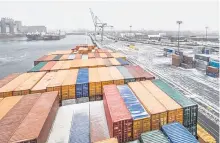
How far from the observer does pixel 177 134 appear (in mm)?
12438

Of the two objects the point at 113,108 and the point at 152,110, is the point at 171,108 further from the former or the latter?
the point at 113,108

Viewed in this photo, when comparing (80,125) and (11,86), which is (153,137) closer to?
(80,125)

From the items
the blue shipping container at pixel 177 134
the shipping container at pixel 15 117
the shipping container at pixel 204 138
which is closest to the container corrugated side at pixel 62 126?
the shipping container at pixel 15 117

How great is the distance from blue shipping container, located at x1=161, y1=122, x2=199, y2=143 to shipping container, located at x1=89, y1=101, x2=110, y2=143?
3978 mm

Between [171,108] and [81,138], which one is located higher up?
[171,108]

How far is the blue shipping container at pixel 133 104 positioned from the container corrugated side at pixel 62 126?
4650 millimetres

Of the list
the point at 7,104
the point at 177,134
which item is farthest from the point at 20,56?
the point at 177,134

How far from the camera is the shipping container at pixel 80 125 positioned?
12.7m

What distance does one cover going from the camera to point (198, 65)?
48.2 m

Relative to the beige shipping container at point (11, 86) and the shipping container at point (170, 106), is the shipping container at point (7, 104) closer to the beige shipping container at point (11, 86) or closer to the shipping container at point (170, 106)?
the beige shipping container at point (11, 86)

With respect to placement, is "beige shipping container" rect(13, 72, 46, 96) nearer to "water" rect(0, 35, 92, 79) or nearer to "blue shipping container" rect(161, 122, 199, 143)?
"blue shipping container" rect(161, 122, 199, 143)

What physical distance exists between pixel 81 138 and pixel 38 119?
312 centimetres

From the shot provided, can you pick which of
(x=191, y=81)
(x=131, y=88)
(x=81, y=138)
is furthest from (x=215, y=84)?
(x=81, y=138)

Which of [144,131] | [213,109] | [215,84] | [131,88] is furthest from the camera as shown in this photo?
[215,84]
